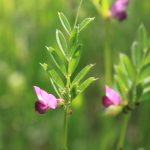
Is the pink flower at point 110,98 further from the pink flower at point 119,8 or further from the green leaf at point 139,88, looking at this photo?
the pink flower at point 119,8

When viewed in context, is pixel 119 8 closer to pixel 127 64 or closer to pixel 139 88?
pixel 127 64

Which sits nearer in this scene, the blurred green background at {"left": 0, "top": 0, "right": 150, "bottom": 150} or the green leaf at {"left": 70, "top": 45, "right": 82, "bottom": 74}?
the green leaf at {"left": 70, "top": 45, "right": 82, "bottom": 74}

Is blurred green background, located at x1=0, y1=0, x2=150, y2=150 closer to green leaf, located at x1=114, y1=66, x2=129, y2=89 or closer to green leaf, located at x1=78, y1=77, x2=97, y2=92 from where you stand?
green leaf, located at x1=114, y1=66, x2=129, y2=89

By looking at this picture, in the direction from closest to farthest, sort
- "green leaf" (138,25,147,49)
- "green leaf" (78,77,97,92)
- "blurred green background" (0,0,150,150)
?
1. "green leaf" (78,77,97,92)
2. "green leaf" (138,25,147,49)
3. "blurred green background" (0,0,150,150)

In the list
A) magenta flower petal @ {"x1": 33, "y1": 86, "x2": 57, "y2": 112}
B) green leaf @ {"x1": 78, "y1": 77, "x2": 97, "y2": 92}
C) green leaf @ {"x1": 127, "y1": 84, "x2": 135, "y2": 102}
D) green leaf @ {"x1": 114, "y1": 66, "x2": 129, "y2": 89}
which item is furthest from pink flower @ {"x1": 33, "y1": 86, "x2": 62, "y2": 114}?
green leaf @ {"x1": 114, "y1": 66, "x2": 129, "y2": 89}

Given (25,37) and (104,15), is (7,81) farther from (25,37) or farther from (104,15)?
(104,15)

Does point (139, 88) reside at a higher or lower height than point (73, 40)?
lower

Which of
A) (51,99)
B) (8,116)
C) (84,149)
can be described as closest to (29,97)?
(8,116)

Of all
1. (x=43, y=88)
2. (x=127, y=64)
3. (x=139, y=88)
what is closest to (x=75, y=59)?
(x=139, y=88)

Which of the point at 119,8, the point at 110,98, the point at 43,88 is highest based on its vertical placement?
the point at 119,8
